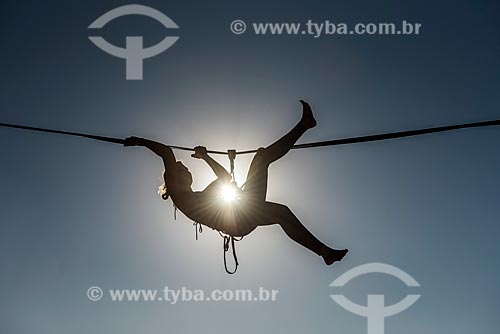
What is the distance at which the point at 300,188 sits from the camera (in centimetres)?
448

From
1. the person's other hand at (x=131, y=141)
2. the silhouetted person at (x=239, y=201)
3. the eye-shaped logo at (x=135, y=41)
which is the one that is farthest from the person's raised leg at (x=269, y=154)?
the eye-shaped logo at (x=135, y=41)

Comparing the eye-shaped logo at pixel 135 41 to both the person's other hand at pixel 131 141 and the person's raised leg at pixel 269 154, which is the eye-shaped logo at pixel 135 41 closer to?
the person's other hand at pixel 131 141

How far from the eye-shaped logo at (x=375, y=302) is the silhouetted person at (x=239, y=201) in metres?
1.30

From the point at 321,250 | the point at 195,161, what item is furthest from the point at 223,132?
the point at 321,250

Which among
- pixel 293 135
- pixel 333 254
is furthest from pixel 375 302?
pixel 293 135

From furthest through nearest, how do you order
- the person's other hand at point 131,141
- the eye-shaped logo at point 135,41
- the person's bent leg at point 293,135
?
the eye-shaped logo at point 135,41
the person's other hand at point 131,141
the person's bent leg at point 293,135

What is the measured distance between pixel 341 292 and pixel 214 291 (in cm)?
91

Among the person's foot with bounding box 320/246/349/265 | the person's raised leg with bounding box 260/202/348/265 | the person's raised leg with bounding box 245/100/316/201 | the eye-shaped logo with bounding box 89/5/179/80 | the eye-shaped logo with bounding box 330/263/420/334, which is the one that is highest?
the eye-shaped logo with bounding box 89/5/179/80

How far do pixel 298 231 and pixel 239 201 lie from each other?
353mm

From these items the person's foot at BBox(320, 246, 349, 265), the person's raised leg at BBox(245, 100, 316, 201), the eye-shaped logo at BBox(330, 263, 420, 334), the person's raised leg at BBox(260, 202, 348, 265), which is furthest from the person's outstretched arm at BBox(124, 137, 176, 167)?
the eye-shaped logo at BBox(330, 263, 420, 334)

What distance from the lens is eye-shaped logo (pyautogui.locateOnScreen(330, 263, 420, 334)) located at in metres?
4.56

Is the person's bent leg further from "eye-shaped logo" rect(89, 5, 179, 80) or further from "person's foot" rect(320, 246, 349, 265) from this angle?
"eye-shaped logo" rect(89, 5, 179, 80)

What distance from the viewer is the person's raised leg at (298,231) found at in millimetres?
3332

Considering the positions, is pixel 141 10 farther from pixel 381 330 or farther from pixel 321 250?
pixel 381 330
